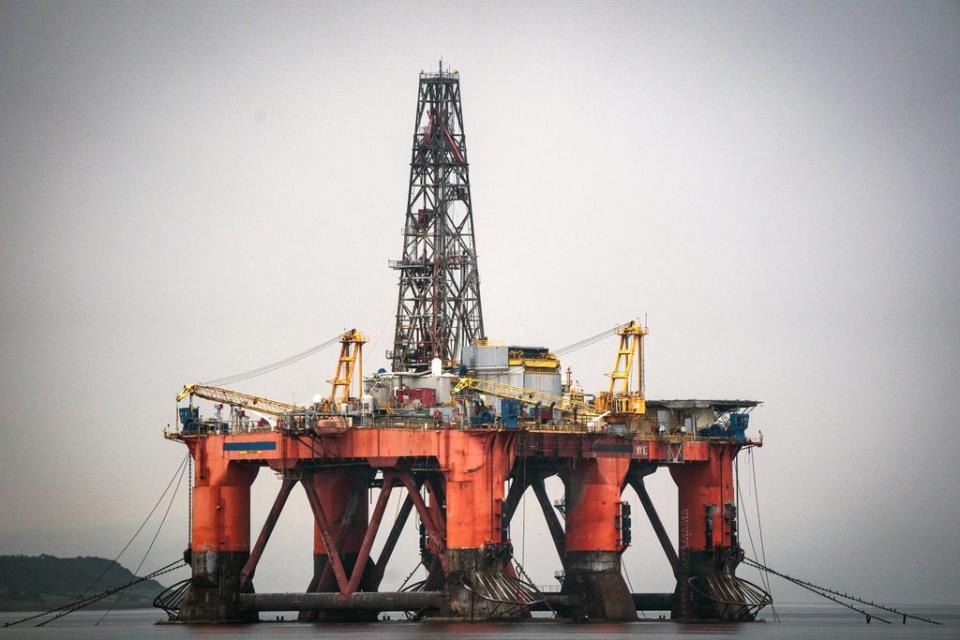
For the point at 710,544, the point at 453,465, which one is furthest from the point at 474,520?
the point at 710,544

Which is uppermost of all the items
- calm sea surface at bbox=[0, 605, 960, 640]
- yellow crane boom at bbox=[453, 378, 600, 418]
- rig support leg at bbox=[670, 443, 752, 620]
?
yellow crane boom at bbox=[453, 378, 600, 418]

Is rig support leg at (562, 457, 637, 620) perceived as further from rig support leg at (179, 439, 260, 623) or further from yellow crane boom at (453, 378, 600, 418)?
rig support leg at (179, 439, 260, 623)

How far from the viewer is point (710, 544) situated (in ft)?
246

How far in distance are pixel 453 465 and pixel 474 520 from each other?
2.02 meters

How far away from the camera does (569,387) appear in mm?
73938

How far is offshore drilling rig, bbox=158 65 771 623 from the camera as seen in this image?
6719 cm

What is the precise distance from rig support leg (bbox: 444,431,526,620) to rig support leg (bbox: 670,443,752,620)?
1112 cm

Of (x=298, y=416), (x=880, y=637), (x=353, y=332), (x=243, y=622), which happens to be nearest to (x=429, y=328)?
(x=353, y=332)

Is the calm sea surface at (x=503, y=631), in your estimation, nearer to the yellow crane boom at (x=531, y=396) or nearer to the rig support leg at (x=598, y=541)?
the rig support leg at (x=598, y=541)

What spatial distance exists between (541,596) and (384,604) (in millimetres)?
5711

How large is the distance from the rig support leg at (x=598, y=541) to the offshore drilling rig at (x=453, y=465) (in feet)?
0.24

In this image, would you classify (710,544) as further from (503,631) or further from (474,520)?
(503,631)

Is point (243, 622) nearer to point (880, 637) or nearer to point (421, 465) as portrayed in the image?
point (421, 465)

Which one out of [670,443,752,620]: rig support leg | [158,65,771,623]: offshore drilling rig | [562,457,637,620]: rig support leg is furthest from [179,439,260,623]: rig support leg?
[670,443,752,620]: rig support leg
